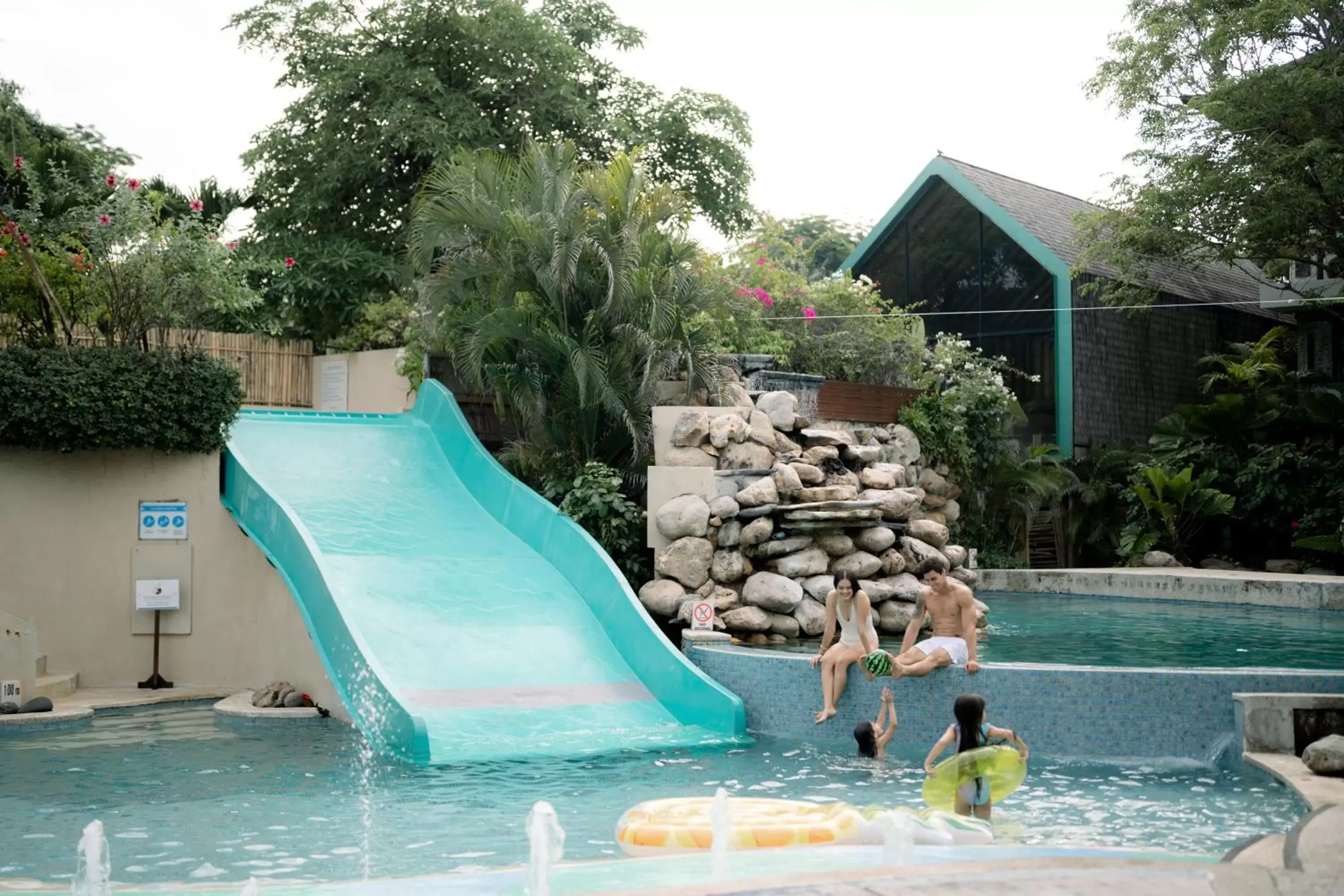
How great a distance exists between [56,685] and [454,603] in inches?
150

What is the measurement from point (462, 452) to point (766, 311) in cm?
494

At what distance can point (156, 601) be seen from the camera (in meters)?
13.8

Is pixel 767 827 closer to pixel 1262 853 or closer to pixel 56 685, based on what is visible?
pixel 1262 853

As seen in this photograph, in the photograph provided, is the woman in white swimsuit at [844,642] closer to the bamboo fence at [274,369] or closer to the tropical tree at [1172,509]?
the tropical tree at [1172,509]

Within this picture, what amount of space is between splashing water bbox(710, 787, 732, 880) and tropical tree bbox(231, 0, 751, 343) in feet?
64.8

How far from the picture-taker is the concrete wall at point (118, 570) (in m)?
13.8

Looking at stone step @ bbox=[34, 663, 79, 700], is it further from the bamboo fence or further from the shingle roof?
the shingle roof

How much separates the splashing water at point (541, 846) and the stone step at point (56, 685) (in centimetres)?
856

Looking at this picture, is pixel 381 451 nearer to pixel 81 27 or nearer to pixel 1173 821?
pixel 81 27

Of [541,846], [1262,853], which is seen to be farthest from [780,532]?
[1262,853]

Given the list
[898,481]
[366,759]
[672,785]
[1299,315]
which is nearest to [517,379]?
[898,481]

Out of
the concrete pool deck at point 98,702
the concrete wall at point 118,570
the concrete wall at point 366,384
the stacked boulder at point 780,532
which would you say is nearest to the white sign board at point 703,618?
the stacked boulder at point 780,532

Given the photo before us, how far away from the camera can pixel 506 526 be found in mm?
15148

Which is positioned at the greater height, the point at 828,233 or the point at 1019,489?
the point at 828,233
